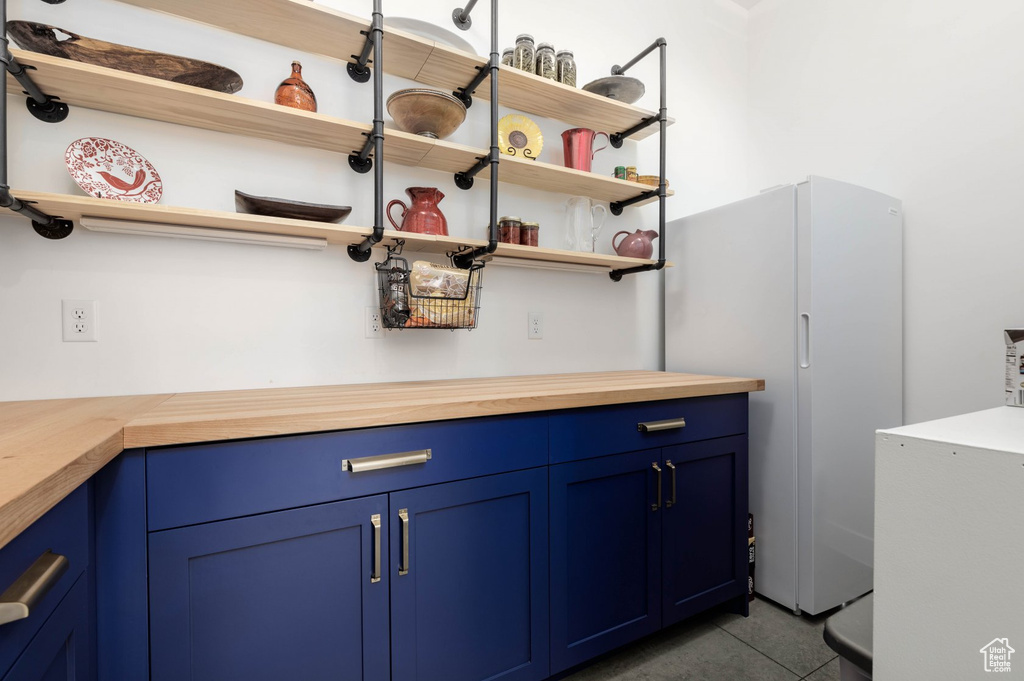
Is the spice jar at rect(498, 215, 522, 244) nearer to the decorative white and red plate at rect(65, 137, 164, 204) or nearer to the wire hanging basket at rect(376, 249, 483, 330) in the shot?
the wire hanging basket at rect(376, 249, 483, 330)

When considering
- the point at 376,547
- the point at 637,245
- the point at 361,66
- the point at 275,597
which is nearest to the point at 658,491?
the point at 376,547

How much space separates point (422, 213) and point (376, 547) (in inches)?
40.7

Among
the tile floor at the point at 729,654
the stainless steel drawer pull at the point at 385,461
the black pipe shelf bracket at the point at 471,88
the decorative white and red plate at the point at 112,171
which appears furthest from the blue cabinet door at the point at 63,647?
the black pipe shelf bracket at the point at 471,88

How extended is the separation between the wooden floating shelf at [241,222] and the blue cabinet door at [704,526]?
84 cm

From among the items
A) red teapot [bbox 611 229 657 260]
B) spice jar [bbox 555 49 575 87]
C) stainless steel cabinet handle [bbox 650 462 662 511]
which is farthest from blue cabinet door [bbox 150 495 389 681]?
spice jar [bbox 555 49 575 87]

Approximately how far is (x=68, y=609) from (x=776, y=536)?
2.08 meters

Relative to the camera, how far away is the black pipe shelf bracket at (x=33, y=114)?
105 cm

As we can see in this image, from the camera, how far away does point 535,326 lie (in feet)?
6.61

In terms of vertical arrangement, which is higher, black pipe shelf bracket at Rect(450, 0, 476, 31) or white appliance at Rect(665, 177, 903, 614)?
black pipe shelf bracket at Rect(450, 0, 476, 31)

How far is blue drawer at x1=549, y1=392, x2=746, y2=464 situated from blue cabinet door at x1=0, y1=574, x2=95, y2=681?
101cm

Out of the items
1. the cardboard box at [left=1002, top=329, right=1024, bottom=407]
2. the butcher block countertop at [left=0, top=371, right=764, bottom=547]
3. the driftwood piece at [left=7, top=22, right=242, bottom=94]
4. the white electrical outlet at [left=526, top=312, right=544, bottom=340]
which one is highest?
the driftwood piece at [left=7, top=22, right=242, bottom=94]

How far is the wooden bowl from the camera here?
52.2 inches

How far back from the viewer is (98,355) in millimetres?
1327

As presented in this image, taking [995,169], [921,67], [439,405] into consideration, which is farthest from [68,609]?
[921,67]
